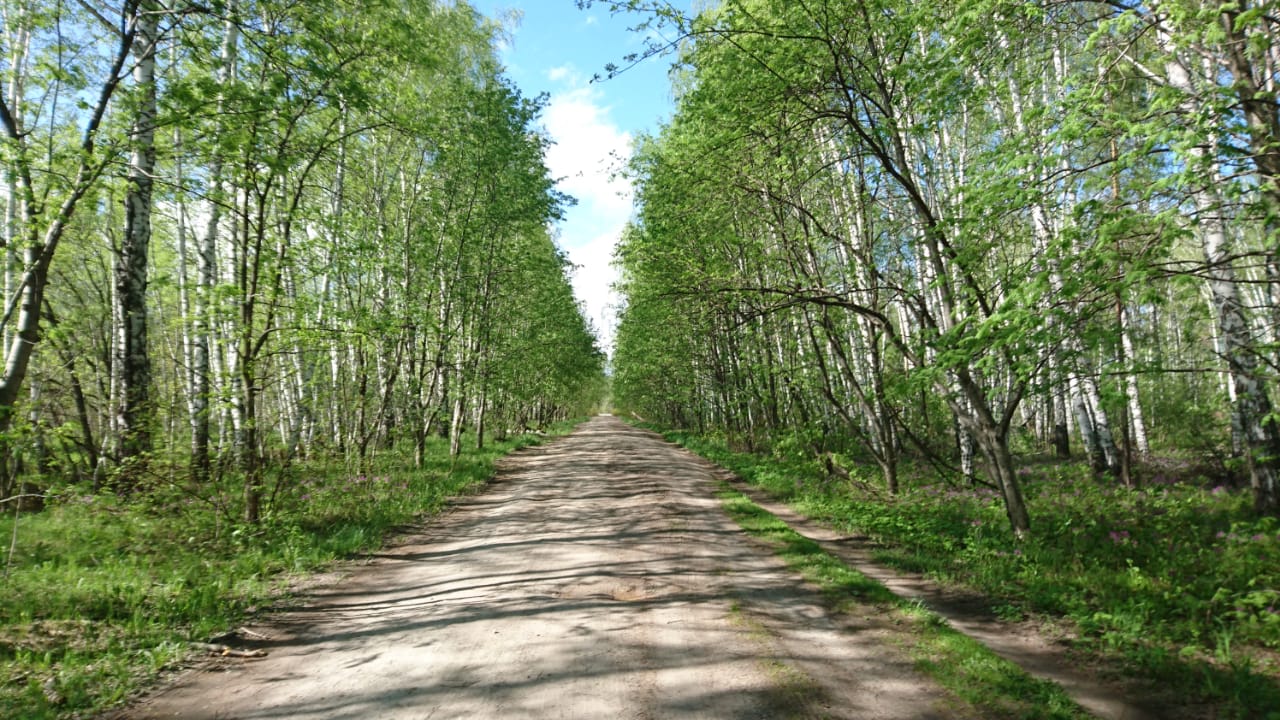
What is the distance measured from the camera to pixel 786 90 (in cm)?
772

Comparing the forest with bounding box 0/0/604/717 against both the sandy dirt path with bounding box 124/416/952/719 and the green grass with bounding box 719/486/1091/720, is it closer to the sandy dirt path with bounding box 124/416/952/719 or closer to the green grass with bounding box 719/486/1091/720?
the sandy dirt path with bounding box 124/416/952/719

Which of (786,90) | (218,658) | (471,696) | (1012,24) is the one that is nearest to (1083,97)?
(1012,24)

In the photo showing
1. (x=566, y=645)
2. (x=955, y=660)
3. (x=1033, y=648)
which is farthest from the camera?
(x=1033, y=648)

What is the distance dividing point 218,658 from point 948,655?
18.9ft

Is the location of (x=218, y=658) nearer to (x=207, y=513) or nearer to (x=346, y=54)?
(x=207, y=513)

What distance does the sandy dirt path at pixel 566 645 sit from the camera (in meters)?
3.64

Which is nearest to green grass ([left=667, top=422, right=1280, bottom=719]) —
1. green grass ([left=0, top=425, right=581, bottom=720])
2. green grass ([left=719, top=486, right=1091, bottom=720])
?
green grass ([left=719, top=486, right=1091, bottom=720])

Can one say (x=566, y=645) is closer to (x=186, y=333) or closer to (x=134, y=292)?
(x=134, y=292)

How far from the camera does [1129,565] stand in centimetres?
569

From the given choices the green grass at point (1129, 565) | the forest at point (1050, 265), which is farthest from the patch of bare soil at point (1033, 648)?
the forest at point (1050, 265)

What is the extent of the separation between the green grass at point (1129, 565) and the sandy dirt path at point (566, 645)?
5.73 feet

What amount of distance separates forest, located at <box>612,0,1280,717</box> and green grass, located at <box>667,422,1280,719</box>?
0.12 feet

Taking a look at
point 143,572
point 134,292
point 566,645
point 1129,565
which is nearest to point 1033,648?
point 1129,565

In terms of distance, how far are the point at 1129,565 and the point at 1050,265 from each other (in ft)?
11.1
